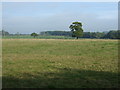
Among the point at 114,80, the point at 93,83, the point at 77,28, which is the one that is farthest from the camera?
the point at 77,28

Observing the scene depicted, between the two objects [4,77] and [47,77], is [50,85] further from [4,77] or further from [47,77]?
[4,77]

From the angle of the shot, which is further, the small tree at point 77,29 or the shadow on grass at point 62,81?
the small tree at point 77,29

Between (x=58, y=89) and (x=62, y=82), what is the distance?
78 cm

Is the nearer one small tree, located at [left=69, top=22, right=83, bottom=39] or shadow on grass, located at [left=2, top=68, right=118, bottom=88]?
shadow on grass, located at [left=2, top=68, right=118, bottom=88]

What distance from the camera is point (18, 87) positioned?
5.89 metres

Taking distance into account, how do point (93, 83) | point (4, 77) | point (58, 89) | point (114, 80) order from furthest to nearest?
point (4, 77)
point (114, 80)
point (93, 83)
point (58, 89)

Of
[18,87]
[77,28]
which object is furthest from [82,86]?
[77,28]

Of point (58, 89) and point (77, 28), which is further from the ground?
point (77, 28)

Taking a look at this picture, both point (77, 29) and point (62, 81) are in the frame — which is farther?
point (77, 29)

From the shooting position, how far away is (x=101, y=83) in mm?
6398

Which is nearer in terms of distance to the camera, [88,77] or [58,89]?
[58,89]

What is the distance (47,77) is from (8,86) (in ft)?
5.56

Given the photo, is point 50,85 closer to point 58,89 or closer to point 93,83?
point 58,89

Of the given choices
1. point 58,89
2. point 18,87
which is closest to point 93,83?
point 58,89
